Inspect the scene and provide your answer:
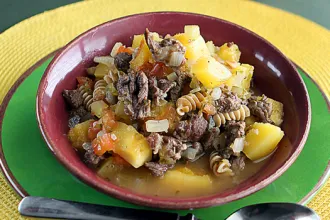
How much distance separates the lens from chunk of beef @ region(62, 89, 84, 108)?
2.25 metres

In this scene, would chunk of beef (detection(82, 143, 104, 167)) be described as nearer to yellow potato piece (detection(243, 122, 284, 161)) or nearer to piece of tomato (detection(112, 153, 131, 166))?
piece of tomato (detection(112, 153, 131, 166))

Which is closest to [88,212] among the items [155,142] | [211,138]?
[155,142]

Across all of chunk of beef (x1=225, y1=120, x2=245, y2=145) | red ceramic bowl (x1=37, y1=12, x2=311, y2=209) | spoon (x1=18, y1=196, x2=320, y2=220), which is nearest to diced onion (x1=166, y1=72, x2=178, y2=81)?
chunk of beef (x1=225, y1=120, x2=245, y2=145)

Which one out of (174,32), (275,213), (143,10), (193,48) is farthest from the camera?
(143,10)

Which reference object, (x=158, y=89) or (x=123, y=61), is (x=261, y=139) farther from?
(x=123, y=61)

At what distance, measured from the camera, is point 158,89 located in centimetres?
206

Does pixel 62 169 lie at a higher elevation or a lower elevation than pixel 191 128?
lower

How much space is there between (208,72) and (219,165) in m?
0.44

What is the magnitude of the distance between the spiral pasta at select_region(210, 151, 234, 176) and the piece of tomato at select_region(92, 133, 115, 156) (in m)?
0.46

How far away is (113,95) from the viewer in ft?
7.22

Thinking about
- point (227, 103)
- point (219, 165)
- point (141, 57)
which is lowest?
point (219, 165)

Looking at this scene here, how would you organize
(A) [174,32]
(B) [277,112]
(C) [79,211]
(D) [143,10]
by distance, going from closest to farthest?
(C) [79,211]
(B) [277,112]
(A) [174,32]
(D) [143,10]

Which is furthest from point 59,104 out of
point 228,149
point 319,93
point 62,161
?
point 319,93

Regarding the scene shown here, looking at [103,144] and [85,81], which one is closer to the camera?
[103,144]
